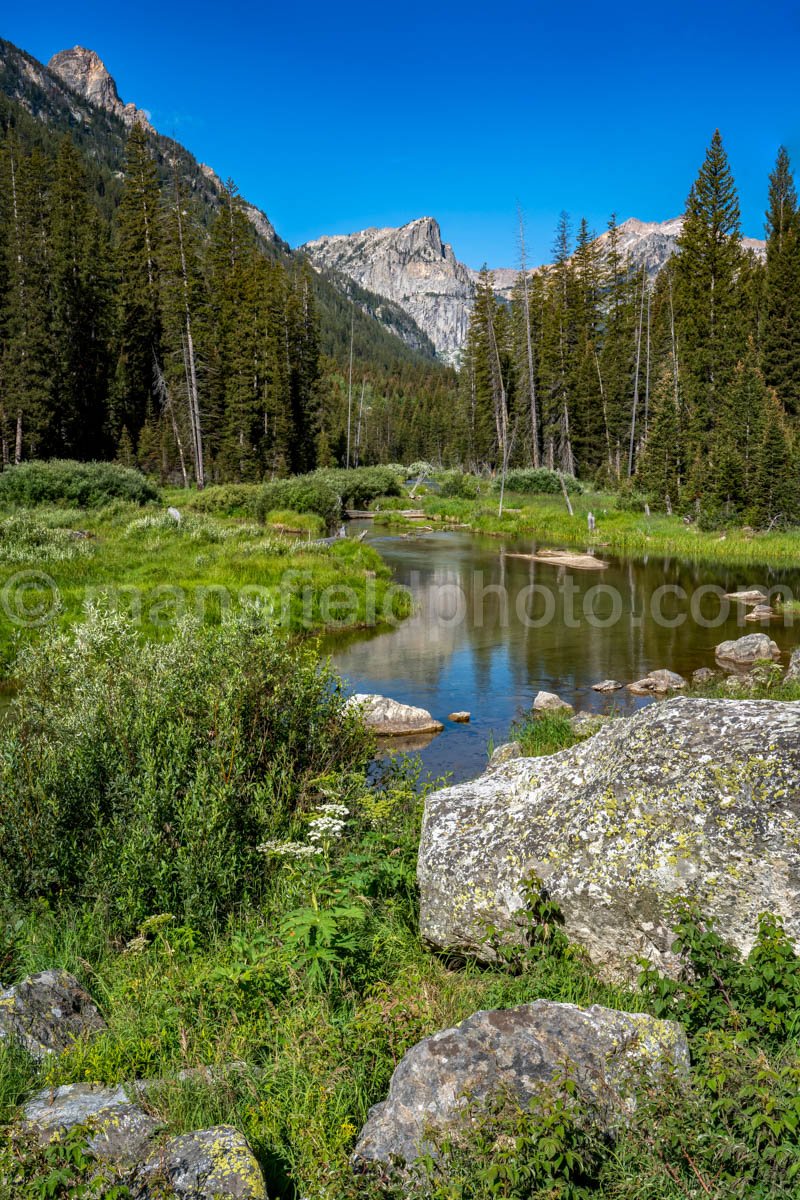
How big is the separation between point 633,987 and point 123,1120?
105 inches

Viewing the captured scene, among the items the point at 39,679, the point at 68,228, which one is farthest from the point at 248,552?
the point at 68,228

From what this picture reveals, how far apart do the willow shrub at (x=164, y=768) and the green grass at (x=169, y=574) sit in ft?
27.3

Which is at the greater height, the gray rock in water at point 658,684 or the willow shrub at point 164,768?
the willow shrub at point 164,768

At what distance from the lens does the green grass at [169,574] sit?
1720 centimetres

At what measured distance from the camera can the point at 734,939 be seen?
400 cm

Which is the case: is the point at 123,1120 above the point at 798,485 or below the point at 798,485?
below

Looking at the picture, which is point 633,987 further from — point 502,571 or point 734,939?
point 502,571

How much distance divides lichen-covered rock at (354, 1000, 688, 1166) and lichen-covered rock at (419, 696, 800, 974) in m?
0.80

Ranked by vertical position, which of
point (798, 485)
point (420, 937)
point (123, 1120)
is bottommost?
point (420, 937)

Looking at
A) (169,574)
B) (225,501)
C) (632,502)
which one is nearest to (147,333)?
(225,501)

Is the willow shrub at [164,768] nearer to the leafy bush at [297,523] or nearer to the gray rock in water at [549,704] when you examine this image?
the gray rock in water at [549,704]

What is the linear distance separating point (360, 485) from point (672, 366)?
82.8ft

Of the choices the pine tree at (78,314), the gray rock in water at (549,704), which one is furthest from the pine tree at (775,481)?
the pine tree at (78,314)

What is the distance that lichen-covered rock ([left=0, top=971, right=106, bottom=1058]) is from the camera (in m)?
3.71
